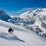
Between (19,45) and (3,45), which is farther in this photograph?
(19,45)

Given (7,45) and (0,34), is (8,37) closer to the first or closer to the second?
(0,34)

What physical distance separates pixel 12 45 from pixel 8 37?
10.2ft

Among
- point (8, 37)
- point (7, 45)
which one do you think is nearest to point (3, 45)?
point (7, 45)

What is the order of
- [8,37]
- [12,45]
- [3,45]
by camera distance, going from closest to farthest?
[3,45], [12,45], [8,37]

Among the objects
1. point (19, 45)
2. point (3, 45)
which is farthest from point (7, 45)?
point (19, 45)

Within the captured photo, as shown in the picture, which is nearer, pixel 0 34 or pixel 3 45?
pixel 3 45

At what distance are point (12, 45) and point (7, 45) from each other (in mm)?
788

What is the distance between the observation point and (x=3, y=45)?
44.8ft

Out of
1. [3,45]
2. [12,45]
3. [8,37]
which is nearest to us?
[3,45]

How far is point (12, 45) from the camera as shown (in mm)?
14750

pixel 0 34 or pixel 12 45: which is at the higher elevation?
pixel 0 34

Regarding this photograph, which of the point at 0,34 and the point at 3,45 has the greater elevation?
the point at 0,34

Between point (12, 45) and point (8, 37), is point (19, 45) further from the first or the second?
point (8, 37)

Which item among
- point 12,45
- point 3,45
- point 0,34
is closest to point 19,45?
point 12,45
